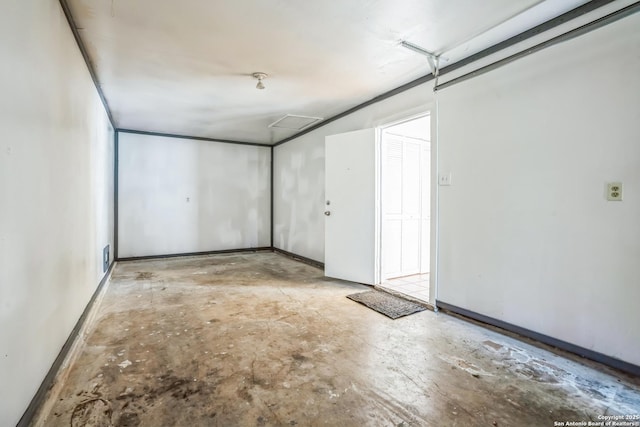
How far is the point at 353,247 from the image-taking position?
4.19m

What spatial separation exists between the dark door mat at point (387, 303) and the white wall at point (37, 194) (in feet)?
8.57

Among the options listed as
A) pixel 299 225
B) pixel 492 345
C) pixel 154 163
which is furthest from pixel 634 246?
pixel 154 163

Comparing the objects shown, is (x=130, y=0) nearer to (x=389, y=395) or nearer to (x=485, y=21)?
(x=485, y=21)

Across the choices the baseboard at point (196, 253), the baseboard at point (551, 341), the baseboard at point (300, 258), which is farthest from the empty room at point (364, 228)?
the baseboard at point (196, 253)

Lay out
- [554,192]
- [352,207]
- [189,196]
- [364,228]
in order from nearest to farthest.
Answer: [554,192] → [364,228] → [352,207] → [189,196]

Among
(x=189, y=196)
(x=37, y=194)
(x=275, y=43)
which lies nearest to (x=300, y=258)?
(x=189, y=196)

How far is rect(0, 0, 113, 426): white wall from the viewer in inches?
53.2

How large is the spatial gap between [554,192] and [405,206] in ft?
7.31

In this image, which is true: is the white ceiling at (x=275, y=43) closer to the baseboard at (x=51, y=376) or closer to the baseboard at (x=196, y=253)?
the baseboard at (x=51, y=376)

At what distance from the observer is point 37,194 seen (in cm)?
170

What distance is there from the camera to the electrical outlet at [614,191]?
6.56ft

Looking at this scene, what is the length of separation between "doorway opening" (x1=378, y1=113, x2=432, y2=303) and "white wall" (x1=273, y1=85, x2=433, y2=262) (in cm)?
35

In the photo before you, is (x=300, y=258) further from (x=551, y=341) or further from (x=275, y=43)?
(x=551, y=341)

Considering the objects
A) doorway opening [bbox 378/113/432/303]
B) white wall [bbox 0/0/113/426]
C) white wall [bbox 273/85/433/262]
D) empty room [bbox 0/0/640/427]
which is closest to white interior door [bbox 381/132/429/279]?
doorway opening [bbox 378/113/432/303]
